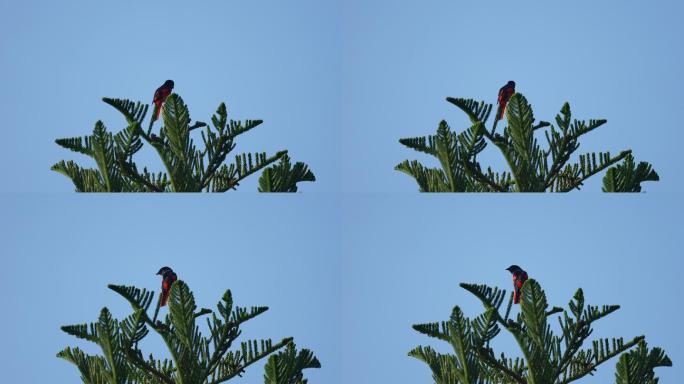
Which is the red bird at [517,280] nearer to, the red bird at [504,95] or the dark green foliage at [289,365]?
the red bird at [504,95]

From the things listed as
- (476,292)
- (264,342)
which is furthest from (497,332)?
(264,342)

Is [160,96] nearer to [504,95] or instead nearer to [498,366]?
[504,95]

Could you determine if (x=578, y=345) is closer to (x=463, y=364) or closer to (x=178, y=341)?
(x=463, y=364)

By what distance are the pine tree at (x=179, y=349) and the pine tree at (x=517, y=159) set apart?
544mm

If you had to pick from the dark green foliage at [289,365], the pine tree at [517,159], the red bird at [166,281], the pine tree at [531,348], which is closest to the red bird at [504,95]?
the pine tree at [517,159]

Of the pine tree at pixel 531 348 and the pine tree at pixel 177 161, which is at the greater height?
the pine tree at pixel 177 161

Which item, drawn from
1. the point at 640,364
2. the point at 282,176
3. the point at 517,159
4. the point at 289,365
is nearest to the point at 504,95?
the point at 517,159

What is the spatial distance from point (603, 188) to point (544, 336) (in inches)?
15.3

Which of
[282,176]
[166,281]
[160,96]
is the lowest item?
[166,281]

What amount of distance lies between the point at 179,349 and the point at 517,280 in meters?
0.83

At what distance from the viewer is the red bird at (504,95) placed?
2875 millimetres

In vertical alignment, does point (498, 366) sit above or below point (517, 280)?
below

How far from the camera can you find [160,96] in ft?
9.43

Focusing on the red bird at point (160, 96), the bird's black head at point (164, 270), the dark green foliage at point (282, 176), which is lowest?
the bird's black head at point (164, 270)
